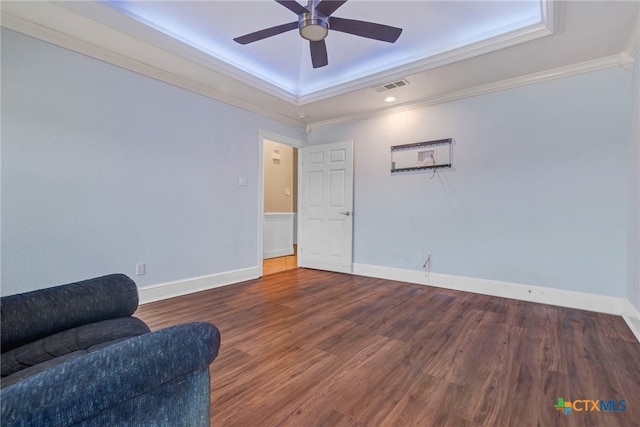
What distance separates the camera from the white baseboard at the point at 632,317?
2.36 meters

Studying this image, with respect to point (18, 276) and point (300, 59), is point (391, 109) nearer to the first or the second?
point (300, 59)

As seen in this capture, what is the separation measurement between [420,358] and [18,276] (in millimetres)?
3326

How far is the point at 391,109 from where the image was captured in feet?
14.1

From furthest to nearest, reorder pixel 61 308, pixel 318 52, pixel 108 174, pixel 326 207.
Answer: pixel 326 207
pixel 108 174
pixel 318 52
pixel 61 308

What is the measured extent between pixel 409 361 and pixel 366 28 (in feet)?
8.25

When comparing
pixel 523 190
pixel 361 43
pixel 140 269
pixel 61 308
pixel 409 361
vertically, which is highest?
pixel 361 43

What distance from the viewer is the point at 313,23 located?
2.08 metres

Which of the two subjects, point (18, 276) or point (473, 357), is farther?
point (18, 276)

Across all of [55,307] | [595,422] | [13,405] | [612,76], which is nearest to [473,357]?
[595,422]

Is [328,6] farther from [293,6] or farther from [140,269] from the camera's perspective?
[140,269]

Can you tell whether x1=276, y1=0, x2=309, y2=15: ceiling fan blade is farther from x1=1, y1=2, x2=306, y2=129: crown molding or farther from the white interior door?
the white interior door

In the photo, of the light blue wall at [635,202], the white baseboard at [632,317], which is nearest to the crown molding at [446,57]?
the light blue wall at [635,202]

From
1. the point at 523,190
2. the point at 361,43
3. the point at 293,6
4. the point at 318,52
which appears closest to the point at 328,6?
the point at 293,6

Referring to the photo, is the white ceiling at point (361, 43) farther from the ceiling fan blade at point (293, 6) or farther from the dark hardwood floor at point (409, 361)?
the dark hardwood floor at point (409, 361)
